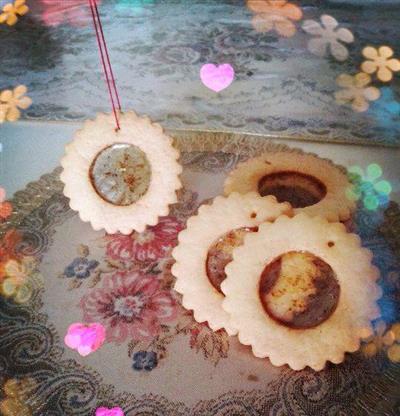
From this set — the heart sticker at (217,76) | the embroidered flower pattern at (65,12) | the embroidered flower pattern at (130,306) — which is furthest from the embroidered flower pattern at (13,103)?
the embroidered flower pattern at (130,306)

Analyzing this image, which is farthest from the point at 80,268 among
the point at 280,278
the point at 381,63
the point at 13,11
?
the point at 13,11

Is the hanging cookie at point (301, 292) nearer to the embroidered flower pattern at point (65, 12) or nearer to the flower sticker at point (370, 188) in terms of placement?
the flower sticker at point (370, 188)

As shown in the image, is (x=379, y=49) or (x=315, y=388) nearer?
(x=315, y=388)

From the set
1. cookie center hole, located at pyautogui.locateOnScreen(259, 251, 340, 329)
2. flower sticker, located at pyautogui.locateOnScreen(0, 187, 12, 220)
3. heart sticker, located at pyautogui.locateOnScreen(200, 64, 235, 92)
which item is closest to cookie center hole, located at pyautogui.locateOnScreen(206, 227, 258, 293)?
cookie center hole, located at pyautogui.locateOnScreen(259, 251, 340, 329)

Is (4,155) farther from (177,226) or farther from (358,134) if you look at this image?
(358,134)

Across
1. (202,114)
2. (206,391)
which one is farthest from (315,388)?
(202,114)

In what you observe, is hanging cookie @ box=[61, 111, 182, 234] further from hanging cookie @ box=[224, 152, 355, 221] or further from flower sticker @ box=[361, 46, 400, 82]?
flower sticker @ box=[361, 46, 400, 82]
